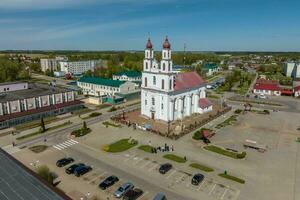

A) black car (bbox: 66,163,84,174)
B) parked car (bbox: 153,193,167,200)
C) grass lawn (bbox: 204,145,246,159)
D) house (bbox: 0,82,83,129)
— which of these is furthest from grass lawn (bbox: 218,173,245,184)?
house (bbox: 0,82,83,129)

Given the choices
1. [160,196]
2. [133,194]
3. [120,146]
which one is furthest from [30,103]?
[160,196]

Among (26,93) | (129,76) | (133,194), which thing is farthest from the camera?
(129,76)

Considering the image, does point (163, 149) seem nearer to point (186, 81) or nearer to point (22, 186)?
point (22, 186)

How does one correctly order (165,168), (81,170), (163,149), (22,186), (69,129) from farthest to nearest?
(69,129)
(163,149)
(165,168)
(81,170)
(22,186)

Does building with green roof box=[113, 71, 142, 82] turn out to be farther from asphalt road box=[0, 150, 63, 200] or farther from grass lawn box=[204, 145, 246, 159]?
asphalt road box=[0, 150, 63, 200]

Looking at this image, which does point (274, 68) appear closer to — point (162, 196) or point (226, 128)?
point (226, 128)

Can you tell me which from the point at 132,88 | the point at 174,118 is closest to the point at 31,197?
the point at 174,118

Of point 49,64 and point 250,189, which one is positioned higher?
point 49,64
